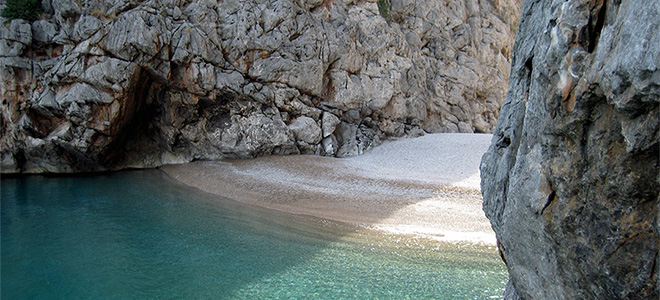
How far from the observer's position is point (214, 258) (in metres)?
9.00

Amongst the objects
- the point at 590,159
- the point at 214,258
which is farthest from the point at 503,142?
the point at 214,258

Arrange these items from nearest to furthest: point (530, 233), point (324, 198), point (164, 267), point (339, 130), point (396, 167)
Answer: point (530, 233) → point (164, 267) → point (324, 198) → point (396, 167) → point (339, 130)

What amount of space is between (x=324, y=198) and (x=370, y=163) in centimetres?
618

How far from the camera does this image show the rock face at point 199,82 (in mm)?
17266

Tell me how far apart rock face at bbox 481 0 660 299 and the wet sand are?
7.05 meters

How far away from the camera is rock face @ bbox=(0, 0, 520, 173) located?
1727 centimetres

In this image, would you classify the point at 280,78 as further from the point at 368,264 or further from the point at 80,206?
the point at 368,264

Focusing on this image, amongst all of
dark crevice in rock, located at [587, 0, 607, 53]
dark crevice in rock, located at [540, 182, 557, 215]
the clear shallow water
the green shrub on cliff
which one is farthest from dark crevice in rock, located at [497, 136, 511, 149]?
the green shrub on cliff

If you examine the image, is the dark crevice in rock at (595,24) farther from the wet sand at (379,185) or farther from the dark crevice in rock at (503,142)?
the wet sand at (379,185)

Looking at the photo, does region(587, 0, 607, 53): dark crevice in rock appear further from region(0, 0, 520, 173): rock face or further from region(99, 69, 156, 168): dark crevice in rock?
region(99, 69, 156, 168): dark crevice in rock

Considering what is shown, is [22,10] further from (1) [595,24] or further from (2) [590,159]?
(2) [590,159]

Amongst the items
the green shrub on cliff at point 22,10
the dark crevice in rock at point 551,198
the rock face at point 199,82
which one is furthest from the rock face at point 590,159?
the green shrub on cliff at point 22,10

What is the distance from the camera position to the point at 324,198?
14.2 m

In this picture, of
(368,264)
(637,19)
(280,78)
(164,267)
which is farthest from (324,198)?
(637,19)
